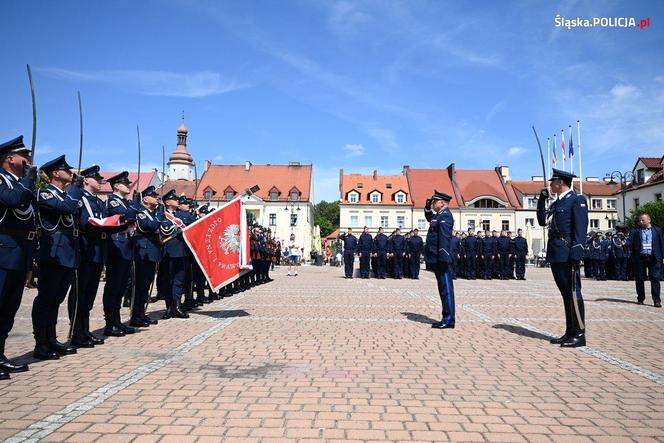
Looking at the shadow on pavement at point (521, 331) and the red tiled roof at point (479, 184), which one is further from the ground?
the red tiled roof at point (479, 184)

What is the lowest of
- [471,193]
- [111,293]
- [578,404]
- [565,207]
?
[578,404]

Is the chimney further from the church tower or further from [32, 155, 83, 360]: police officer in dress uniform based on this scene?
[32, 155, 83, 360]: police officer in dress uniform

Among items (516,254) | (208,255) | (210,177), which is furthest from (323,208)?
(208,255)

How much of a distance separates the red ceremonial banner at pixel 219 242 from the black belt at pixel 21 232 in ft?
10.5

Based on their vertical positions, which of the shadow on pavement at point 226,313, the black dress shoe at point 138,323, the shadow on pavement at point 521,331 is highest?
the black dress shoe at point 138,323

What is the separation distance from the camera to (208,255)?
8.53 meters

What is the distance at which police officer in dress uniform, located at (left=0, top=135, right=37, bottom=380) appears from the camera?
182 inches

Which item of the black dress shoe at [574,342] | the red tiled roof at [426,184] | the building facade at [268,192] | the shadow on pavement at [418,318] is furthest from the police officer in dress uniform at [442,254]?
the building facade at [268,192]

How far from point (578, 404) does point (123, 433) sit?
3.54m

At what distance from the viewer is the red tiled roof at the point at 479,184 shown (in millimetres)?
61969

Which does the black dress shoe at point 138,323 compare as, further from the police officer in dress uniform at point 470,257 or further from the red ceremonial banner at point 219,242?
the police officer in dress uniform at point 470,257

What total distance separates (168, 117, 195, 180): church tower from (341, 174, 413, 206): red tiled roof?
33.9 metres

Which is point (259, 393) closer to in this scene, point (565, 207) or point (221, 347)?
point (221, 347)

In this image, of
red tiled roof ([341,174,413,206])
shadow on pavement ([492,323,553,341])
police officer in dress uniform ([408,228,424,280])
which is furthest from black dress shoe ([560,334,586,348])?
red tiled roof ([341,174,413,206])
